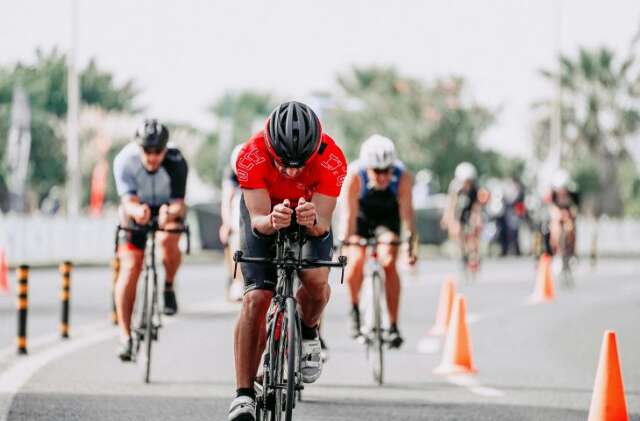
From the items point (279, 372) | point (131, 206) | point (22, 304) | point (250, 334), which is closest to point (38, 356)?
point (22, 304)

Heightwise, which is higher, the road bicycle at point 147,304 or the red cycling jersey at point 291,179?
the red cycling jersey at point 291,179

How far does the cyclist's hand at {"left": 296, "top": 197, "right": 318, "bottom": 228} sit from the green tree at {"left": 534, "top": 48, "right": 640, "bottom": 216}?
58142 mm

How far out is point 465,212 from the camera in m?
23.9

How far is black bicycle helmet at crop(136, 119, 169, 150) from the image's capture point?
1066 centimetres

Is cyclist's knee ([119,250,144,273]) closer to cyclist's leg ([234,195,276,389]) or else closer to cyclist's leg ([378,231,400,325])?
cyclist's leg ([378,231,400,325])

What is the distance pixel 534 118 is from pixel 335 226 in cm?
3437

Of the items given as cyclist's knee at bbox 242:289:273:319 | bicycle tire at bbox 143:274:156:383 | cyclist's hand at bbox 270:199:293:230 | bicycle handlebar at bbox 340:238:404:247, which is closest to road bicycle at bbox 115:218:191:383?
bicycle tire at bbox 143:274:156:383

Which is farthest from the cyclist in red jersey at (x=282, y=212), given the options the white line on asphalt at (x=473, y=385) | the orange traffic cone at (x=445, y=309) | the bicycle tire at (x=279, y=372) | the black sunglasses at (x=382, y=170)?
the orange traffic cone at (x=445, y=309)

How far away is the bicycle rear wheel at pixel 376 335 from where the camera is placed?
35.1 feet

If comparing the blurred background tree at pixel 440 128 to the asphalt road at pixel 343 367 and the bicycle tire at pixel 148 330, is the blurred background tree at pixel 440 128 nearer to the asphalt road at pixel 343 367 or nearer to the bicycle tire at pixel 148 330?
the asphalt road at pixel 343 367

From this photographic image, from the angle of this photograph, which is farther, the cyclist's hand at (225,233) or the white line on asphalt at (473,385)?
the cyclist's hand at (225,233)

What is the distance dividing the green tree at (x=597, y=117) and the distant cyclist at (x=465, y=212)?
4124 centimetres

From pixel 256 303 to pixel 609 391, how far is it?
6.97 feet

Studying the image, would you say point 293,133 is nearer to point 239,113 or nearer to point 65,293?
point 65,293
